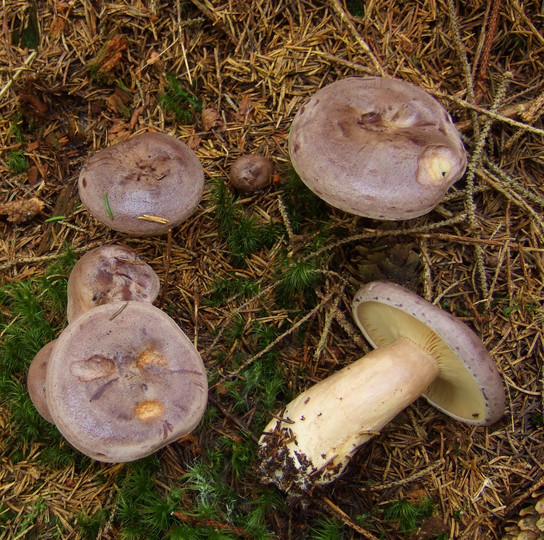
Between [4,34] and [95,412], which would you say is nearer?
[95,412]

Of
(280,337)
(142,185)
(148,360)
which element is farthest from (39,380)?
(280,337)

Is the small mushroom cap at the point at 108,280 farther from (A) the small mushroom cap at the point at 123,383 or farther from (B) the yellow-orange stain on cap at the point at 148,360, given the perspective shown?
(B) the yellow-orange stain on cap at the point at 148,360

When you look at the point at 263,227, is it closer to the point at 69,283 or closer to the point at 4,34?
the point at 69,283

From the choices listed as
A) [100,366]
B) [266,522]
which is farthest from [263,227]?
[266,522]

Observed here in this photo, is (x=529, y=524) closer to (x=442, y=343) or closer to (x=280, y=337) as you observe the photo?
(x=442, y=343)

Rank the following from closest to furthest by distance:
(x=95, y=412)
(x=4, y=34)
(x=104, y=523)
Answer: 1. (x=95, y=412)
2. (x=104, y=523)
3. (x=4, y=34)

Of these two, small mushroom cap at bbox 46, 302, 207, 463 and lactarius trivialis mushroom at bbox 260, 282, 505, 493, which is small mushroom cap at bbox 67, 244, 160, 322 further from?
lactarius trivialis mushroom at bbox 260, 282, 505, 493

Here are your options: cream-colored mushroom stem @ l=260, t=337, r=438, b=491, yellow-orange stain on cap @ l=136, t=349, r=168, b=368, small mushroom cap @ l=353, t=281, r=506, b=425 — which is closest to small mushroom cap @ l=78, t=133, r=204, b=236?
yellow-orange stain on cap @ l=136, t=349, r=168, b=368
